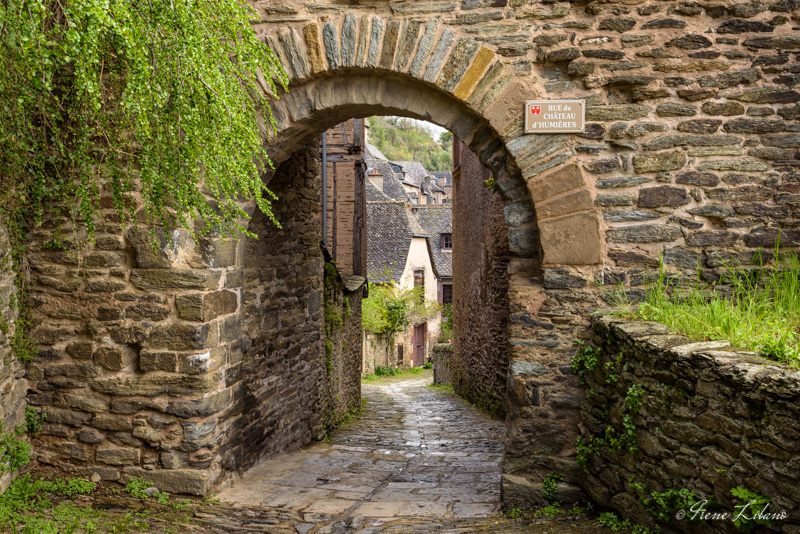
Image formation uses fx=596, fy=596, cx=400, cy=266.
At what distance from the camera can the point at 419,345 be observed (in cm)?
2616

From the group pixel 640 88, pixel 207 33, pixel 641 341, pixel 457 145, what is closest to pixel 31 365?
pixel 207 33

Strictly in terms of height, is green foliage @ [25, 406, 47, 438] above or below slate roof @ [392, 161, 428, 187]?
below

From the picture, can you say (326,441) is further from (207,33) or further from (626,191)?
(207,33)

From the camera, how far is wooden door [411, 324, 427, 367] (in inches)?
1006

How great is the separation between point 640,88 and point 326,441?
5.01 metres

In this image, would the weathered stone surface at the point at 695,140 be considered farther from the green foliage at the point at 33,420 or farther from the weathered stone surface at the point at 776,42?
the green foliage at the point at 33,420

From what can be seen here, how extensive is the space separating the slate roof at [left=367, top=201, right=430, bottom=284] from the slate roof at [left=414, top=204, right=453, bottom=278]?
181 inches

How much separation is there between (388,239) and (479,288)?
44.8 ft

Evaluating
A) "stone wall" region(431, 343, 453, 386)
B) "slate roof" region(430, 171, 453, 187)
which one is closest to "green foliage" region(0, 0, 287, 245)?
"stone wall" region(431, 343, 453, 386)

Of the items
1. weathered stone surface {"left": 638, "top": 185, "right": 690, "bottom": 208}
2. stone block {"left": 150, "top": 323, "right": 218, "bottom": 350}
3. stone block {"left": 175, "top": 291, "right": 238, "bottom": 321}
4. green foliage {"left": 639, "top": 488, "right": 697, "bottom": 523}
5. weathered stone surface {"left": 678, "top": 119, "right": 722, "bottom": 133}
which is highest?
weathered stone surface {"left": 678, "top": 119, "right": 722, "bottom": 133}

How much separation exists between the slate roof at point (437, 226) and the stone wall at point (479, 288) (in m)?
15.1

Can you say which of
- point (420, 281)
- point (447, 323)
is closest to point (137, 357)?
point (447, 323)

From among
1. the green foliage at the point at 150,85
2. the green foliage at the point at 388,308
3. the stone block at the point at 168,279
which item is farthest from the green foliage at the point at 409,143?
the green foliage at the point at 150,85

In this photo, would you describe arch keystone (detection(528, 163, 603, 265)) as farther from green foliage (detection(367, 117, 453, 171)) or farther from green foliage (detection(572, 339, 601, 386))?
green foliage (detection(367, 117, 453, 171))
